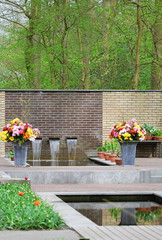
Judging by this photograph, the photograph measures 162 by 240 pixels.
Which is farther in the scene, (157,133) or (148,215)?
(157,133)

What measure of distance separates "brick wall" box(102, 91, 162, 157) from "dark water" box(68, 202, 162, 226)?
10.5 metres

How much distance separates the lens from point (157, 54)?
86.1 ft

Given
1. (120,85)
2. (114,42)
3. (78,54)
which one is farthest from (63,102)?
(114,42)

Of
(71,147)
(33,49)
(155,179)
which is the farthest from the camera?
(33,49)

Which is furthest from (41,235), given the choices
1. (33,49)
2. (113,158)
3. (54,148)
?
(33,49)

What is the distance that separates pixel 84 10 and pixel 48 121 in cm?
862

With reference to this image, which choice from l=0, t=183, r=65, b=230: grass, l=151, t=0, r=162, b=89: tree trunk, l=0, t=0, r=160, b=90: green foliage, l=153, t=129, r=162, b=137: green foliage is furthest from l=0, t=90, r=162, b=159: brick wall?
l=0, t=183, r=65, b=230: grass

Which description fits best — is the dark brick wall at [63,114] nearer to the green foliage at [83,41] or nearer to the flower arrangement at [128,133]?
the flower arrangement at [128,133]

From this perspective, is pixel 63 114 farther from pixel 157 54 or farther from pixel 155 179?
pixel 157 54

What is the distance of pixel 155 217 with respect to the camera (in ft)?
24.7

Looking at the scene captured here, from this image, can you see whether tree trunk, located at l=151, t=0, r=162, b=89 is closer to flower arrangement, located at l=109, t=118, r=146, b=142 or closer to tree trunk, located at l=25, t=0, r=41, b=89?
tree trunk, located at l=25, t=0, r=41, b=89

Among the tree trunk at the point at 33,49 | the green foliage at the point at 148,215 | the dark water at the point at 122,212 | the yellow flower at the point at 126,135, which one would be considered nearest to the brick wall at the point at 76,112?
the yellow flower at the point at 126,135

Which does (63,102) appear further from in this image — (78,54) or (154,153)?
(78,54)

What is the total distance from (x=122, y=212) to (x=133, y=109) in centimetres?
1185
